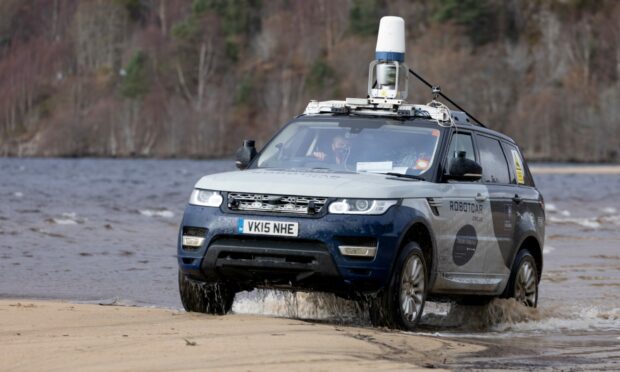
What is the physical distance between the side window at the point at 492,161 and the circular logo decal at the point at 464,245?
2.08ft

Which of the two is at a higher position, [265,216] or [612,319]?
[265,216]

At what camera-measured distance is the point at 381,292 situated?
11094mm

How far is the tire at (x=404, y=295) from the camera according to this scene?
11.1 m

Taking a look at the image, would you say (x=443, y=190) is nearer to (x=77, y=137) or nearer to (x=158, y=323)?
(x=158, y=323)

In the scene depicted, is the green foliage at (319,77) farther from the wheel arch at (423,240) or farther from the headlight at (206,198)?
the headlight at (206,198)

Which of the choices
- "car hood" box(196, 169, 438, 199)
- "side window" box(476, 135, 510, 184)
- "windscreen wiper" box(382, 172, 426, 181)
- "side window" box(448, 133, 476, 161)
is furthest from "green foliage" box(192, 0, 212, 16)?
"car hood" box(196, 169, 438, 199)

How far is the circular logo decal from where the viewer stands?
1216 cm

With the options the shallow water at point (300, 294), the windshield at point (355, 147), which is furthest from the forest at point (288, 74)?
the windshield at point (355, 147)

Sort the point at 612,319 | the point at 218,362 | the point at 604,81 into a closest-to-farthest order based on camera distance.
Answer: the point at 218,362
the point at 612,319
the point at 604,81

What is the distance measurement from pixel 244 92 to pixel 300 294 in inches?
4841

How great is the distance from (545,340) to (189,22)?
466 ft

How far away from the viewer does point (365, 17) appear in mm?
145250

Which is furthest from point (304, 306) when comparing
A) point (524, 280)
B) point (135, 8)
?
point (135, 8)

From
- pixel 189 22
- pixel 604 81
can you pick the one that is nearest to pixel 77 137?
pixel 189 22
